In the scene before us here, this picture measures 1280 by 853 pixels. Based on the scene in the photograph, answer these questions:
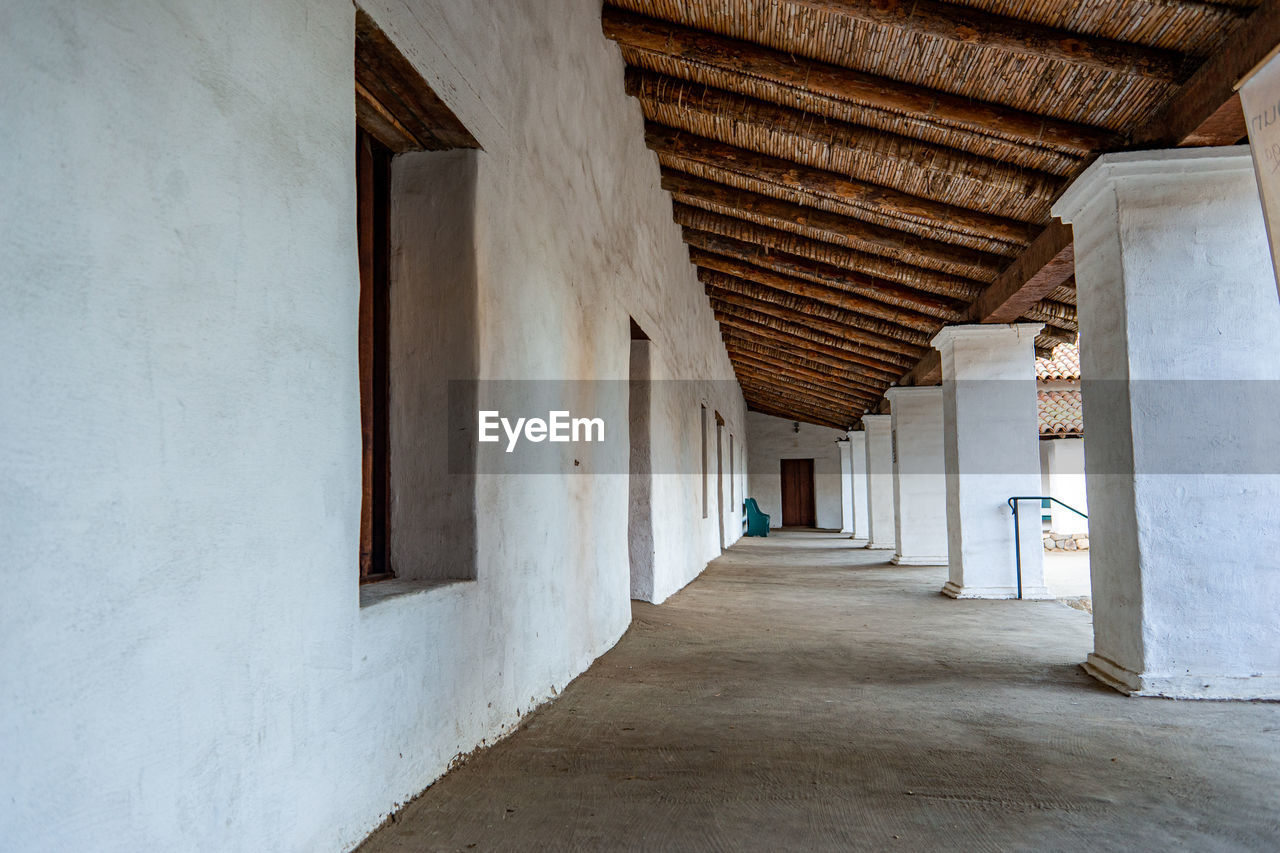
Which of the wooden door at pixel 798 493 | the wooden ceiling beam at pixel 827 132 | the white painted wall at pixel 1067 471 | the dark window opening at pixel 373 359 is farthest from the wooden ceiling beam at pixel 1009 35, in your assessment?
the wooden door at pixel 798 493

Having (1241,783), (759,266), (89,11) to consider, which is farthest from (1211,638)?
(759,266)

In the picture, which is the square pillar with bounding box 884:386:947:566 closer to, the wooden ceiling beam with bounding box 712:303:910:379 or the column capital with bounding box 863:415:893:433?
the wooden ceiling beam with bounding box 712:303:910:379

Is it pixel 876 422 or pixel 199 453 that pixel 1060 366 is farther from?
pixel 199 453

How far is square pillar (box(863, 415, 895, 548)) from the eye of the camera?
45.8 ft

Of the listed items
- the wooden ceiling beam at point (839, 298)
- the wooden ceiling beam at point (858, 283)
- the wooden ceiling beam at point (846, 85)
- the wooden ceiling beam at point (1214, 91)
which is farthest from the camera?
the wooden ceiling beam at point (839, 298)

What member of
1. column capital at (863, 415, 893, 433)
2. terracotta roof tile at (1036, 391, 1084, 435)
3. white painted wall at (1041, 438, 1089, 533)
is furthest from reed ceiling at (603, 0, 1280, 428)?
white painted wall at (1041, 438, 1089, 533)

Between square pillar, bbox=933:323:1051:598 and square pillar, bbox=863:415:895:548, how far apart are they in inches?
228

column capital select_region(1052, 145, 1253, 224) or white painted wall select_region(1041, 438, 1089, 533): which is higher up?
column capital select_region(1052, 145, 1253, 224)

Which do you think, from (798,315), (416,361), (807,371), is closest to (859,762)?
(416,361)

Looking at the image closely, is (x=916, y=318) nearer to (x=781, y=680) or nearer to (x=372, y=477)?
(x=781, y=680)

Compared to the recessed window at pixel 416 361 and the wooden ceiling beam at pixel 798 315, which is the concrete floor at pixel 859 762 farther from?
the wooden ceiling beam at pixel 798 315

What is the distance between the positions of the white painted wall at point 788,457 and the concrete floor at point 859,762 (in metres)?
18.8

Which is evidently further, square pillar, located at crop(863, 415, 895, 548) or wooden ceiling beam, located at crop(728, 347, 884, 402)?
square pillar, located at crop(863, 415, 895, 548)

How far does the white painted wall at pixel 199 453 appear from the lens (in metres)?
1.27
